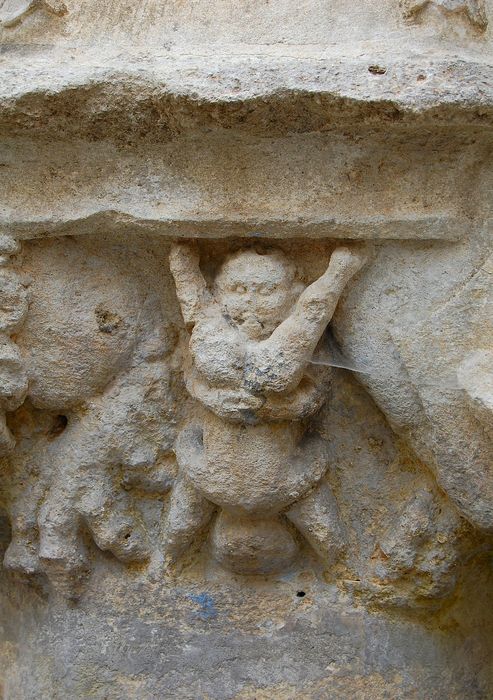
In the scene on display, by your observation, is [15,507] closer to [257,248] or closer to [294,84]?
[257,248]

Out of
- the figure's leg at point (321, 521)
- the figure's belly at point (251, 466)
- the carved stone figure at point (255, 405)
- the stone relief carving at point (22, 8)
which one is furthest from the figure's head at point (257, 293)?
the stone relief carving at point (22, 8)

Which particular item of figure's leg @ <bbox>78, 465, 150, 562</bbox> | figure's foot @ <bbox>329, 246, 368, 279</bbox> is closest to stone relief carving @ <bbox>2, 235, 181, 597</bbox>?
figure's leg @ <bbox>78, 465, 150, 562</bbox>

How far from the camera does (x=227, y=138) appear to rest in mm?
1152

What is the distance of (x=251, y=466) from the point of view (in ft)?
4.06

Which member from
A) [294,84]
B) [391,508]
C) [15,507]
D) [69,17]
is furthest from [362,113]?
[15,507]

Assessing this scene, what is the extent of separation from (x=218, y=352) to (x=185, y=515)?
253 mm

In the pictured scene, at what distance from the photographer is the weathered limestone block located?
1140 mm

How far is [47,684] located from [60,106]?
2.46ft

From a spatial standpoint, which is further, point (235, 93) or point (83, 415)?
point (83, 415)

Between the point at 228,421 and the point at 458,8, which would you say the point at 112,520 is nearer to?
the point at 228,421

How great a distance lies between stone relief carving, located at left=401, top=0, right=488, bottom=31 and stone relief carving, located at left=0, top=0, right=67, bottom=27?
400mm

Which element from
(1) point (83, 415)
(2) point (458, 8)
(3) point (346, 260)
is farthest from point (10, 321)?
(2) point (458, 8)

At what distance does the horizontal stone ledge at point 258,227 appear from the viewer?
3.84ft

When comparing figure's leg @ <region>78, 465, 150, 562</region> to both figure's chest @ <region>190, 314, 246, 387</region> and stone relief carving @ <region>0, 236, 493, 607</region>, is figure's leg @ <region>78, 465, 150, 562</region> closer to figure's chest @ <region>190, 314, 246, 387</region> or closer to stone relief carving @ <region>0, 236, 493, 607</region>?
stone relief carving @ <region>0, 236, 493, 607</region>
